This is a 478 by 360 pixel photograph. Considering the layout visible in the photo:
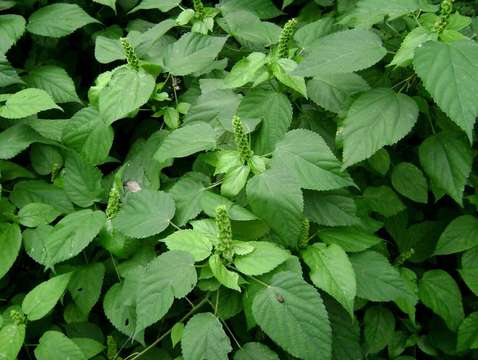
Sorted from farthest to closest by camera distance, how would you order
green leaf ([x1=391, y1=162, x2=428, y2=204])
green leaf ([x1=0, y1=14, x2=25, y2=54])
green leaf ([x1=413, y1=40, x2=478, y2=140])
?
1. green leaf ([x1=0, y1=14, x2=25, y2=54])
2. green leaf ([x1=391, y1=162, x2=428, y2=204])
3. green leaf ([x1=413, y1=40, x2=478, y2=140])

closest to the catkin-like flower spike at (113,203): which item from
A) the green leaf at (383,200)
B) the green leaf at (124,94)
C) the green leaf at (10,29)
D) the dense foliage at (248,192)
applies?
the dense foliage at (248,192)

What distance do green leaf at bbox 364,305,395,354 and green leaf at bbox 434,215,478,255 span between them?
36cm

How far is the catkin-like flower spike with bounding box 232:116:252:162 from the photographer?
1.39m

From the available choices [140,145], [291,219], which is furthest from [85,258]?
[291,219]

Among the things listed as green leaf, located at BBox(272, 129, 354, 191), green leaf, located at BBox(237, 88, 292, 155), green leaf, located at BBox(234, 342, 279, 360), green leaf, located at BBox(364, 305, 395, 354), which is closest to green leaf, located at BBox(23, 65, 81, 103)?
green leaf, located at BBox(237, 88, 292, 155)

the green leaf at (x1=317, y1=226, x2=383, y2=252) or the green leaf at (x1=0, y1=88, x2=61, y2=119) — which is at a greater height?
the green leaf at (x1=0, y1=88, x2=61, y2=119)

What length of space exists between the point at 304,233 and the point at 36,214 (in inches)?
41.1

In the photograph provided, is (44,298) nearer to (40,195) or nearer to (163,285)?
(40,195)

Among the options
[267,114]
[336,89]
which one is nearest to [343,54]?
[336,89]

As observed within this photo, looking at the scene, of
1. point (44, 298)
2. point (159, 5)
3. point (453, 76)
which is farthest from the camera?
point (159, 5)

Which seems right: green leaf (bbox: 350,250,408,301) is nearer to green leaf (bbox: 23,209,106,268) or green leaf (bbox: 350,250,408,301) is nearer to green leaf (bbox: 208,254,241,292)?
green leaf (bbox: 208,254,241,292)

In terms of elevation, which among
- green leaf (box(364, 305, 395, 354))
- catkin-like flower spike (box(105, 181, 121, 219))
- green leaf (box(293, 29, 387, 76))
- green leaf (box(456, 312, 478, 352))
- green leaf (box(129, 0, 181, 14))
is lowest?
green leaf (box(364, 305, 395, 354))

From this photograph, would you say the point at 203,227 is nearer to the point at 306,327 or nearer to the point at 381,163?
the point at 306,327

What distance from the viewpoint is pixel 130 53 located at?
5.51 feet
